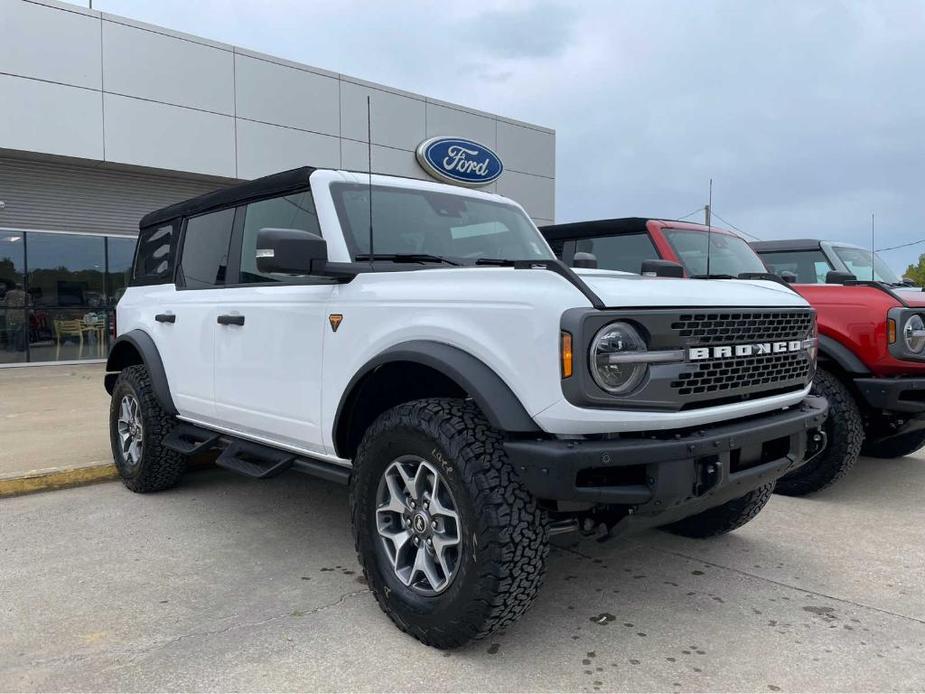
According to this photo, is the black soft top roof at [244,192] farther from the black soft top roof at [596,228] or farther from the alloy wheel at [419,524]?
the black soft top roof at [596,228]

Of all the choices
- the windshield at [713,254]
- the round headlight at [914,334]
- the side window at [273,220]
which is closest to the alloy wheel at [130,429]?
the side window at [273,220]

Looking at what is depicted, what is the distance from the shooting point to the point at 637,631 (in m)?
2.92

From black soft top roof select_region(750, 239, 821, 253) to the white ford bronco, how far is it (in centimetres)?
404

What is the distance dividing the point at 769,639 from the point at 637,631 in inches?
19.9

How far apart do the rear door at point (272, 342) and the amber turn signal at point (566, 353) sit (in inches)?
52.3

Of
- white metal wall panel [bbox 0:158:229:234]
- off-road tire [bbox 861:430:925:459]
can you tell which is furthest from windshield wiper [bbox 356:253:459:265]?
white metal wall panel [bbox 0:158:229:234]

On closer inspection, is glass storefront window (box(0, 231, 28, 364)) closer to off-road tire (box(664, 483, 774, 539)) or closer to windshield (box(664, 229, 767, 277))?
windshield (box(664, 229, 767, 277))

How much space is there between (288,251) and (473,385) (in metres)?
1.00

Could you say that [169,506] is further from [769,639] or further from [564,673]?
[769,639]

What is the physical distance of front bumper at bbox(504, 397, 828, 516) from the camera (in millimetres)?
2371

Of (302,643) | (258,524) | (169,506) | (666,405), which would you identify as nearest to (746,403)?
(666,405)

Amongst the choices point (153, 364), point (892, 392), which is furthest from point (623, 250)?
point (153, 364)

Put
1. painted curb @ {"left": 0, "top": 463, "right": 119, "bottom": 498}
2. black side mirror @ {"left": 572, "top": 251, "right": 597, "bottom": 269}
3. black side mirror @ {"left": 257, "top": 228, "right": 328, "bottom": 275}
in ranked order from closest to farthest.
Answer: black side mirror @ {"left": 257, "top": 228, "right": 328, "bottom": 275} → black side mirror @ {"left": 572, "top": 251, "right": 597, "bottom": 269} → painted curb @ {"left": 0, "top": 463, "right": 119, "bottom": 498}

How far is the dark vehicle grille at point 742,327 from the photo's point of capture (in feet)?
8.58
